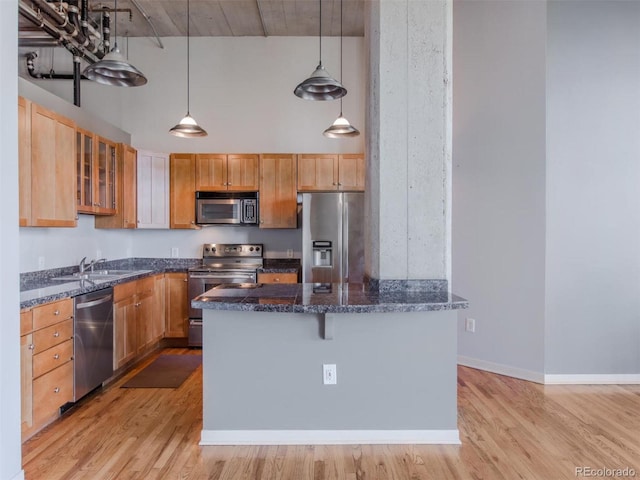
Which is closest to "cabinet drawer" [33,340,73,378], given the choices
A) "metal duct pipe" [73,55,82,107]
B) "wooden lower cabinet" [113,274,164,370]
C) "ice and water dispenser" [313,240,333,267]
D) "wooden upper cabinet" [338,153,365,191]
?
"wooden lower cabinet" [113,274,164,370]

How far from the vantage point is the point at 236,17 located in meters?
4.50

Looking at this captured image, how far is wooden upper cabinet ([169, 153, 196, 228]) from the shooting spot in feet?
15.1

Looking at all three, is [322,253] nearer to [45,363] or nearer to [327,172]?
[327,172]

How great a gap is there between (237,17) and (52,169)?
9.22 feet

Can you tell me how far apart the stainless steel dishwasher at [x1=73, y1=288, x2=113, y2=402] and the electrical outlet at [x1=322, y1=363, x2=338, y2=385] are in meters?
1.87

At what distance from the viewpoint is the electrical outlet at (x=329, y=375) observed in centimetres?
234

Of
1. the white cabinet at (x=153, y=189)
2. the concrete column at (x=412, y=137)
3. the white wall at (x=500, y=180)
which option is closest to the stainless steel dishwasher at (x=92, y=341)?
the white cabinet at (x=153, y=189)

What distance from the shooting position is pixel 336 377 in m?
2.34

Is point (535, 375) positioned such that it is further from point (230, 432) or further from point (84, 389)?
point (84, 389)

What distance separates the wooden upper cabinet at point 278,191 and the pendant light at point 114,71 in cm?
207

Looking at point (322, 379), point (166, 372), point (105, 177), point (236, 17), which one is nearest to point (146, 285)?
point (166, 372)

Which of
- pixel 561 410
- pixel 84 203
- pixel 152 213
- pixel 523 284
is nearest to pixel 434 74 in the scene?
pixel 523 284

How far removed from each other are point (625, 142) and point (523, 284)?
1.49 metres

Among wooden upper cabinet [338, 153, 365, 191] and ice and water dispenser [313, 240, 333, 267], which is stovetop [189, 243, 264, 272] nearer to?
ice and water dispenser [313, 240, 333, 267]
